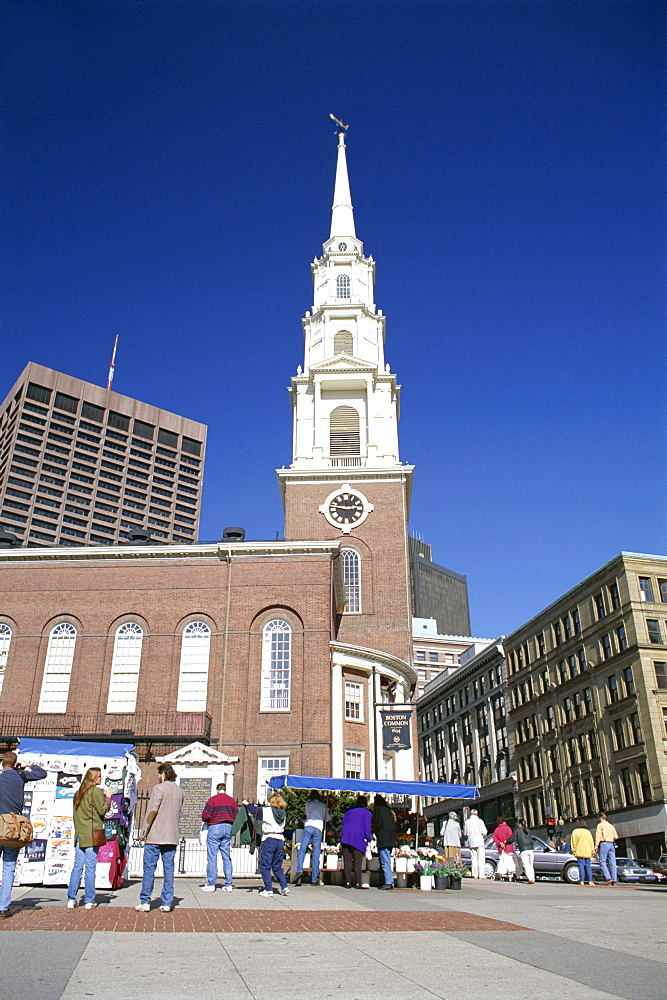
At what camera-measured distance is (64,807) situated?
50.7ft

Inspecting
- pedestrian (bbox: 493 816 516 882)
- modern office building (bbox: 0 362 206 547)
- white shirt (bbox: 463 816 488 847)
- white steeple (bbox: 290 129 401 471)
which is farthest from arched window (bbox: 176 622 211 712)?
modern office building (bbox: 0 362 206 547)

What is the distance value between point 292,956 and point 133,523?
139362 millimetres

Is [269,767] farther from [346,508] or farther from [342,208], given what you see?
[342,208]

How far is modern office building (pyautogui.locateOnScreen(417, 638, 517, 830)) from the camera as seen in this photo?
238 feet

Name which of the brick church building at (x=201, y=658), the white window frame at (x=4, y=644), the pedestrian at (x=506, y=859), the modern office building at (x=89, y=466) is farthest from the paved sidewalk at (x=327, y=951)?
the modern office building at (x=89, y=466)

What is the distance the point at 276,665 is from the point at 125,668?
19.8 feet

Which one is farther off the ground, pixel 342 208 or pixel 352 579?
pixel 342 208

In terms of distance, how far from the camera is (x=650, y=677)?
172ft

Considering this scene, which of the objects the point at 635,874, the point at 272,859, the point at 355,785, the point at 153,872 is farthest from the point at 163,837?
the point at 635,874

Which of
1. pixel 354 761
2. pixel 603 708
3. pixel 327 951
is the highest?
pixel 603 708

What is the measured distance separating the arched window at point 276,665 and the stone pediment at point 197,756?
3514 mm

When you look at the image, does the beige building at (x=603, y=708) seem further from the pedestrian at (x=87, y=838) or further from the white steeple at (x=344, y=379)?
the pedestrian at (x=87, y=838)

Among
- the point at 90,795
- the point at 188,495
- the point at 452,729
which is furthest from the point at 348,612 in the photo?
the point at 188,495

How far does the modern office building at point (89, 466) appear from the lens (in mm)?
132500
